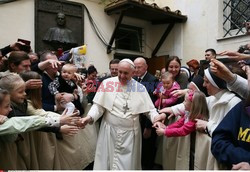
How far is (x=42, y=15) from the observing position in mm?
7020

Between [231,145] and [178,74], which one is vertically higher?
[178,74]

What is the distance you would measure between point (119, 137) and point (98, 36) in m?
5.12

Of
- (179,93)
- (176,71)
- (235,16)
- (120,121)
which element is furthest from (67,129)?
(235,16)

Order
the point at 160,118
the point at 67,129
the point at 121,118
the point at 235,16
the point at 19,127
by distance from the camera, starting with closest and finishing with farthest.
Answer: the point at 19,127
the point at 67,129
the point at 160,118
the point at 121,118
the point at 235,16

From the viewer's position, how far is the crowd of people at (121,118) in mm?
2234

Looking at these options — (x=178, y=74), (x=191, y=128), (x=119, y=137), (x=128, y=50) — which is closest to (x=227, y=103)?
(x=191, y=128)

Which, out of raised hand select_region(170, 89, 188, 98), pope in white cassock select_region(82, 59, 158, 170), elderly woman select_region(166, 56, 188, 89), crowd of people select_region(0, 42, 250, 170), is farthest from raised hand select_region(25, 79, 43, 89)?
elderly woman select_region(166, 56, 188, 89)

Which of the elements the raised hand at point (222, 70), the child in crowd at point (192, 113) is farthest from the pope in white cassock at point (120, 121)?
the raised hand at point (222, 70)

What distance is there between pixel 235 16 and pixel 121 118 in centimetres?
592

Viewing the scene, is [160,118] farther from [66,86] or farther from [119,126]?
[66,86]

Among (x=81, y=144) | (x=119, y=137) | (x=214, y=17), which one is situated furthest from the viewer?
(x=214, y=17)

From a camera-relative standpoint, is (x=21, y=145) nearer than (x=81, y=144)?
Yes

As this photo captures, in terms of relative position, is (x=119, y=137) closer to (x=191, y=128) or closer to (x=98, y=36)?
(x=191, y=128)

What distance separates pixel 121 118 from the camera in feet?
11.7
